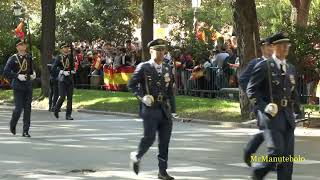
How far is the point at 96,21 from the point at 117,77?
656 inches

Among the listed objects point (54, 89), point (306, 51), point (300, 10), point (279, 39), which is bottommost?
point (54, 89)

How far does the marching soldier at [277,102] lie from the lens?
799cm

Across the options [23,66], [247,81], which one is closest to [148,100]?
[247,81]

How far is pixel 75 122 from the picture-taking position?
741 inches

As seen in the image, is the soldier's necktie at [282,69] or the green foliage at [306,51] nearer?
the soldier's necktie at [282,69]

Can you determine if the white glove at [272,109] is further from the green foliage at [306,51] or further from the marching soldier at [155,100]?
the green foliage at [306,51]

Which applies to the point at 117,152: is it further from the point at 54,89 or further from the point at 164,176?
the point at 54,89

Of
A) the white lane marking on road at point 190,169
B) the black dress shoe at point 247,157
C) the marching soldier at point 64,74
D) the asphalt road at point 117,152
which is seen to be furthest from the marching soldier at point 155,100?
the marching soldier at point 64,74

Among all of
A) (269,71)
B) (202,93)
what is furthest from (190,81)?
(269,71)

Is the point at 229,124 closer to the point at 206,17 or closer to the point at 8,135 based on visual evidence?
the point at 8,135

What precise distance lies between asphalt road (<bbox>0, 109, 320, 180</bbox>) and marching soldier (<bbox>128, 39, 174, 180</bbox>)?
0.38 m

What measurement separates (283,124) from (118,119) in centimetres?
1215

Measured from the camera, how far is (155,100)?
32.1ft

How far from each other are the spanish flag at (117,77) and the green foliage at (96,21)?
14380 millimetres
